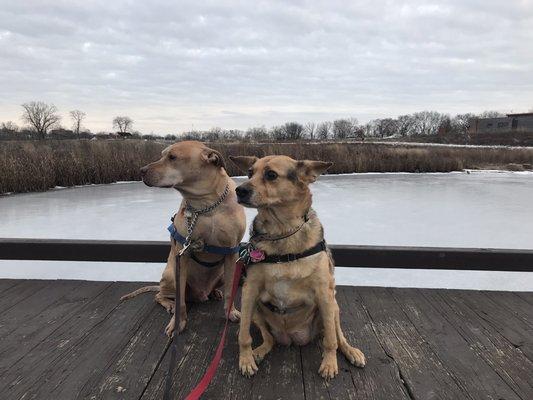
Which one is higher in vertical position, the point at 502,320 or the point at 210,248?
the point at 210,248

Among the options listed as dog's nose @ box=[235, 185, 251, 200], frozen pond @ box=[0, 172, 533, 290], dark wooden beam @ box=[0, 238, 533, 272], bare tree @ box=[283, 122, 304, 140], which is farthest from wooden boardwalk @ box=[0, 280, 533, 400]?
bare tree @ box=[283, 122, 304, 140]

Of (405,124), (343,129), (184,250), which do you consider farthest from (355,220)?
(405,124)

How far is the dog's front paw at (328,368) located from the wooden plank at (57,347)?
1.43 meters

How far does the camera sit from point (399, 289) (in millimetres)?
3404

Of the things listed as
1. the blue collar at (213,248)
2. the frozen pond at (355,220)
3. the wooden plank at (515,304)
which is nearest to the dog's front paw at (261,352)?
the blue collar at (213,248)

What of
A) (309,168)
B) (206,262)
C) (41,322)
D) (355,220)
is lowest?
(355,220)

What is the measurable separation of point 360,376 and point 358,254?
4.31 feet

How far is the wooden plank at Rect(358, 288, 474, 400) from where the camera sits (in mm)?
2111

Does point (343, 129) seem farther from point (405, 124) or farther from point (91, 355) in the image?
point (91, 355)

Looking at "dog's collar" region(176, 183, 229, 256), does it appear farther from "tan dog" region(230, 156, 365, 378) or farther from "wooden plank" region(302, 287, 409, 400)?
"wooden plank" region(302, 287, 409, 400)

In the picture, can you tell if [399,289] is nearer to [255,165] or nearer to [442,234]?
[255,165]

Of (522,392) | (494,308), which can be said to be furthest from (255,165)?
(494,308)

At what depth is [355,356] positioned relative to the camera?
7.74 feet

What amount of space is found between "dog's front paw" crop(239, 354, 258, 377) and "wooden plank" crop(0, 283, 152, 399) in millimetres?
976
